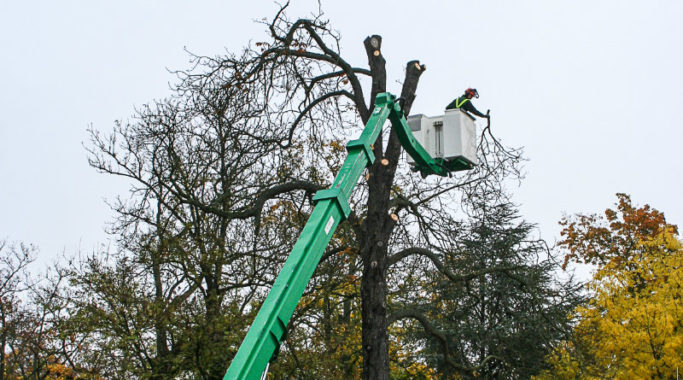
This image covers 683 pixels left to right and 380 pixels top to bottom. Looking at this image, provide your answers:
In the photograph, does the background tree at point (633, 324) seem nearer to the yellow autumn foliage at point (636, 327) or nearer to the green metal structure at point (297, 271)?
the yellow autumn foliage at point (636, 327)

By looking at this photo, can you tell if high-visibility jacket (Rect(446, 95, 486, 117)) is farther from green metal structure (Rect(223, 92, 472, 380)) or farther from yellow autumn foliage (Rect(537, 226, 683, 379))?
yellow autumn foliage (Rect(537, 226, 683, 379))

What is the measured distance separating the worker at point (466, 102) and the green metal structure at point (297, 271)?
3.22 metres

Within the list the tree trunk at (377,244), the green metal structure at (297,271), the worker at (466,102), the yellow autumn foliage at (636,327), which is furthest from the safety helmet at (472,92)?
the yellow autumn foliage at (636,327)

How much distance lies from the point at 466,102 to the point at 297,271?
16.9ft

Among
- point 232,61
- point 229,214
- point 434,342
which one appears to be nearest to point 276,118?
point 232,61

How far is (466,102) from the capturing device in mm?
7824

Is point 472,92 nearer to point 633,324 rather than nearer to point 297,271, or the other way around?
point 297,271

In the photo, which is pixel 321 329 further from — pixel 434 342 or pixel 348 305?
pixel 434 342

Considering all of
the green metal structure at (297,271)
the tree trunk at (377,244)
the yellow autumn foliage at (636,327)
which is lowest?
the green metal structure at (297,271)

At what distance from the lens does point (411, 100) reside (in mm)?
9625

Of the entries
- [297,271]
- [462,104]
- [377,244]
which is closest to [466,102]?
[462,104]

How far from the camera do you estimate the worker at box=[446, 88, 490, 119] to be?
7.68m

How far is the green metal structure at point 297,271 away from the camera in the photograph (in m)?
2.88

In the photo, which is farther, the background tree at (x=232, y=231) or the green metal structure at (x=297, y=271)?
the background tree at (x=232, y=231)
